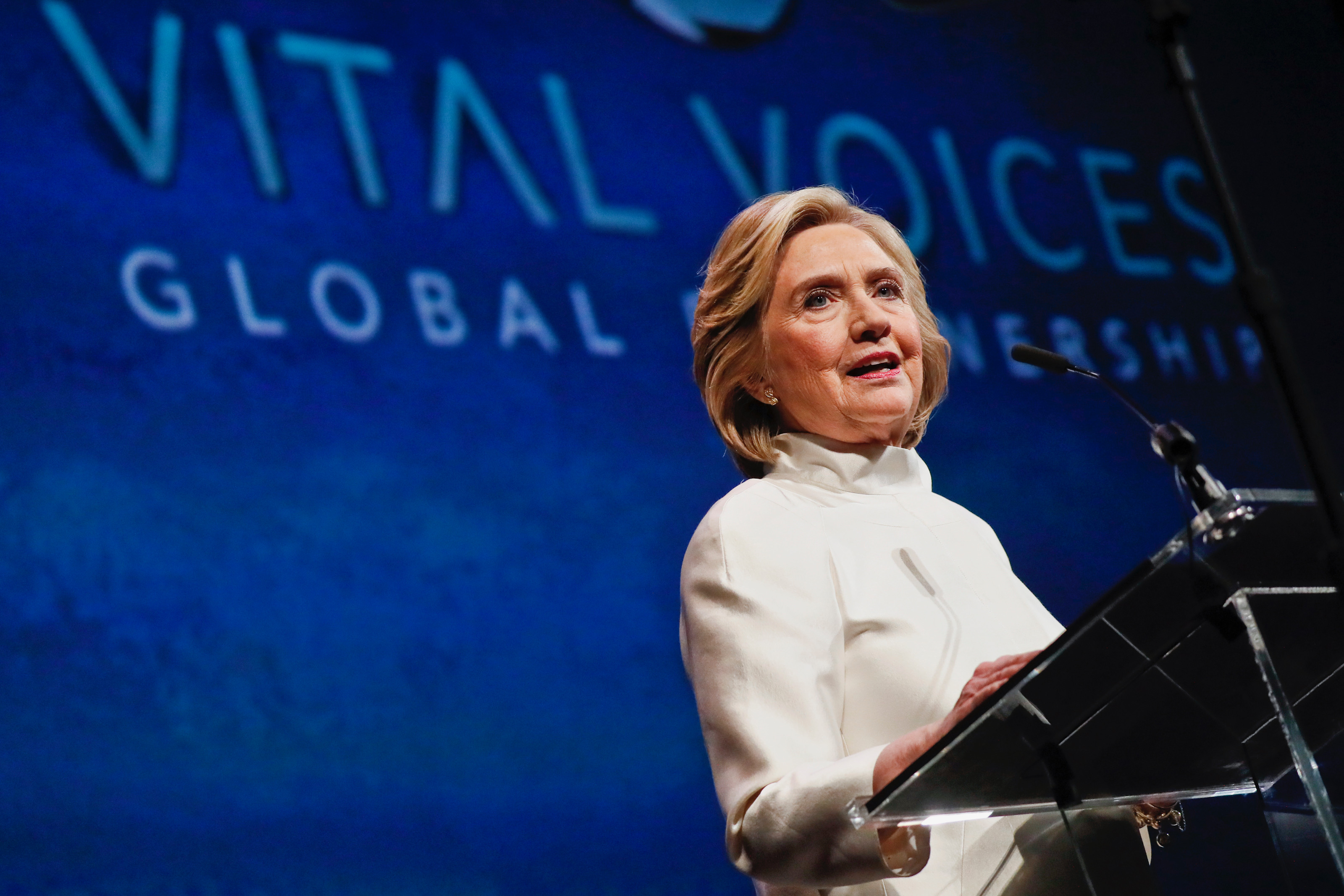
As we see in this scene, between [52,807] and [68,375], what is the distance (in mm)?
815

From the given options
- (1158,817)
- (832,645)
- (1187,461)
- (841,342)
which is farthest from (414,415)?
(1187,461)

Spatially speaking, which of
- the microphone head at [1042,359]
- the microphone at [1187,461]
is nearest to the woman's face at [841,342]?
the microphone head at [1042,359]

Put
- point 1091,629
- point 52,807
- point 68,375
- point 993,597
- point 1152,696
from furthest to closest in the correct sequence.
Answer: point 68,375 < point 52,807 < point 993,597 < point 1152,696 < point 1091,629

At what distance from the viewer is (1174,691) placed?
105cm

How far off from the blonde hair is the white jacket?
130 mm

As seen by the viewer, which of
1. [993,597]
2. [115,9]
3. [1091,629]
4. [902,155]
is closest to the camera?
[1091,629]

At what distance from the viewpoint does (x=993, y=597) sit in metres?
1.52

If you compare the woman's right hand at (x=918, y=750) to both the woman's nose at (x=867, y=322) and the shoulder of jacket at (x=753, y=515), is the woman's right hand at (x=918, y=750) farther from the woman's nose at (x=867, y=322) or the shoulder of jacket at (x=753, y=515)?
the woman's nose at (x=867, y=322)

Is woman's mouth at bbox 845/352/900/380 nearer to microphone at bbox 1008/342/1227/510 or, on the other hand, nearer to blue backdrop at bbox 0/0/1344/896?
microphone at bbox 1008/342/1227/510

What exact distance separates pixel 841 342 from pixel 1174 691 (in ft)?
2.28

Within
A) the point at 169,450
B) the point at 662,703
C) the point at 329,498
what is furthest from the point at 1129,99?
the point at 169,450

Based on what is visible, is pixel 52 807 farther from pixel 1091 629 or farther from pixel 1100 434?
pixel 1100 434

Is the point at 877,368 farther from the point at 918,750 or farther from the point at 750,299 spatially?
the point at 918,750

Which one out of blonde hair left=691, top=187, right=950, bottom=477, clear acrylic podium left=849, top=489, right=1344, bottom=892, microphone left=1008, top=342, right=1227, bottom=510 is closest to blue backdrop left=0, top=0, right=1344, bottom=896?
blonde hair left=691, top=187, right=950, bottom=477
